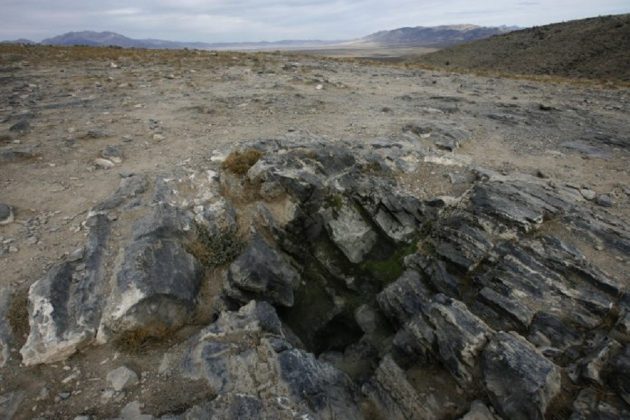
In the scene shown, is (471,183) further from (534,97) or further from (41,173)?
(534,97)

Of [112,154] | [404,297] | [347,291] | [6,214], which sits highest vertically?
[112,154]

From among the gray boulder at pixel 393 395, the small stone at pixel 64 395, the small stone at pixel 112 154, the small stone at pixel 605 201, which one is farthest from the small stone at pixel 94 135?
the small stone at pixel 605 201

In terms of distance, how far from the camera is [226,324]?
8.83m

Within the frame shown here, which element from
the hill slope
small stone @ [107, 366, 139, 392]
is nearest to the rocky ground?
small stone @ [107, 366, 139, 392]

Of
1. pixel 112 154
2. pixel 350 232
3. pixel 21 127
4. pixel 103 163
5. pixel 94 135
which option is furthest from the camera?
pixel 21 127

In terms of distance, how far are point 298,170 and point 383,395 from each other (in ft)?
24.7

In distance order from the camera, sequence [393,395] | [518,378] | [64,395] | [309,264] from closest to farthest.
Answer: [64,395]
[518,378]
[393,395]
[309,264]

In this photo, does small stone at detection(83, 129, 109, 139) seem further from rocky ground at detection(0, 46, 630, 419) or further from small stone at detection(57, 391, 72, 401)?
small stone at detection(57, 391, 72, 401)

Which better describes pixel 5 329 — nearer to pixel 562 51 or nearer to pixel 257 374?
pixel 257 374

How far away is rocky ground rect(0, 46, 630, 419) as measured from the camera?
24.5ft

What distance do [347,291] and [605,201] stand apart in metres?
8.63

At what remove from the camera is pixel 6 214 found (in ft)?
33.9

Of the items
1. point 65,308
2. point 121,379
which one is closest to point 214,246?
point 65,308

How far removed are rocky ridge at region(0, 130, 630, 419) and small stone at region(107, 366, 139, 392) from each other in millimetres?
485
